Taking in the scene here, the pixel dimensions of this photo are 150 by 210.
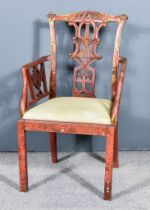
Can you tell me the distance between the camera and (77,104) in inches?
75.2

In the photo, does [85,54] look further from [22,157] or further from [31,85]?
[22,157]

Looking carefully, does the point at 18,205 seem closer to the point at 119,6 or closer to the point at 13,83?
the point at 13,83

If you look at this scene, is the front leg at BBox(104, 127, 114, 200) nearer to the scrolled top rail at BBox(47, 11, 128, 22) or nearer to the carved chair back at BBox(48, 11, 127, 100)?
the carved chair back at BBox(48, 11, 127, 100)

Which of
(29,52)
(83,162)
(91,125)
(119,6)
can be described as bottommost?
(83,162)

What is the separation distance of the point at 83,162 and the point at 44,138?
1.00ft

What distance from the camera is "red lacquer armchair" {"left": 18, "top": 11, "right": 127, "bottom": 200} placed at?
5.84 feet

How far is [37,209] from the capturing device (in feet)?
5.79

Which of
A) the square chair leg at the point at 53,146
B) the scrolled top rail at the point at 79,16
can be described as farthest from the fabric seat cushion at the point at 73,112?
the scrolled top rail at the point at 79,16

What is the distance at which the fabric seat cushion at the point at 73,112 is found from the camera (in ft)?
5.84

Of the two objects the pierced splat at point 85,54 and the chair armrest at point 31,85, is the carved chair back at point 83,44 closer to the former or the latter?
the pierced splat at point 85,54

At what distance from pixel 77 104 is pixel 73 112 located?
4.6 inches

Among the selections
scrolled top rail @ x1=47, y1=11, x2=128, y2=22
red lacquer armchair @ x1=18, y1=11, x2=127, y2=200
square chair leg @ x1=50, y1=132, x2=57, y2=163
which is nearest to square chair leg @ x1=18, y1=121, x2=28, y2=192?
red lacquer armchair @ x1=18, y1=11, x2=127, y2=200

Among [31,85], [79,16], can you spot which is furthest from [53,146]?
[79,16]

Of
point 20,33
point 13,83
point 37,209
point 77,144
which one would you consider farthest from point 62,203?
point 20,33
